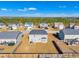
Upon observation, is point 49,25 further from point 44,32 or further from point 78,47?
point 78,47

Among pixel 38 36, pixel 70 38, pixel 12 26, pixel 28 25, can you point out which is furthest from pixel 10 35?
pixel 70 38

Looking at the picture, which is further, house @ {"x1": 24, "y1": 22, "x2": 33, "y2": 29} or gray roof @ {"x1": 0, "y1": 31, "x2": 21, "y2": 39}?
gray roof @ {"x1": 0, "y1": 31, "x2": 21, "y2": 39}

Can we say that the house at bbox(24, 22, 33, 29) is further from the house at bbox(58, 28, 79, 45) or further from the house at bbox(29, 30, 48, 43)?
the house at bbox(58, 28, 79, 45)

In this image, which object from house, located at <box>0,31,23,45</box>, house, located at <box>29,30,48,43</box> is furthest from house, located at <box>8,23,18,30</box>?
house, located at <box>29,30,48,43</box>

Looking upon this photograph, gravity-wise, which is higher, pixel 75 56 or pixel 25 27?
pixel 25 27

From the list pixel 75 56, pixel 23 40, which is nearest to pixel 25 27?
pixel 23 40

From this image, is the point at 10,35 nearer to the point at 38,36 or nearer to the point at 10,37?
the point at 10,37

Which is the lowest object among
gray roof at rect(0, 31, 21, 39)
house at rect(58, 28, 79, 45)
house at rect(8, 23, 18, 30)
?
house at rect(58, 28, 79, 45)
